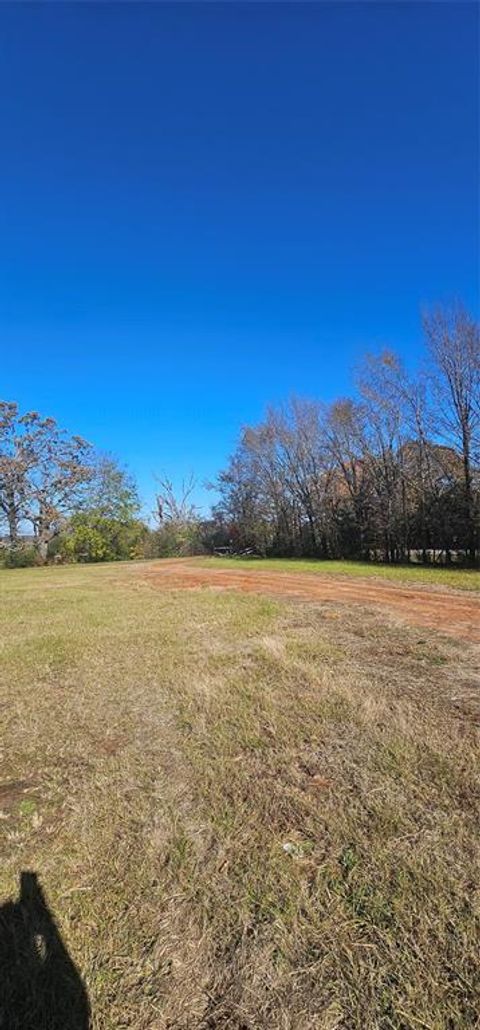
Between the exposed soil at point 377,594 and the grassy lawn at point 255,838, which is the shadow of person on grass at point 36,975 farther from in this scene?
the exposed soil at point 377,594

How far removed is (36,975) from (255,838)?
2.84 feet

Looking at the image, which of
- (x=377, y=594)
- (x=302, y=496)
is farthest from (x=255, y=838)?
(x=302, y=496)

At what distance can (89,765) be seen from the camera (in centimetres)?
260

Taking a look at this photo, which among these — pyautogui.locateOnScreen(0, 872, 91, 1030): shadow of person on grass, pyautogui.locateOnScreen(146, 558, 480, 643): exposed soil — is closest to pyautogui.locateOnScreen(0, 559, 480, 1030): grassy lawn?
pyautogui.locateOnScreen(0, 872, 91, 1030): shadow of person on grass

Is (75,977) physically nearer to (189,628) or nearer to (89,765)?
(89,765)

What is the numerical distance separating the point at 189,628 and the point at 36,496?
2253 centimetres

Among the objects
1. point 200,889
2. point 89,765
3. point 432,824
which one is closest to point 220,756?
point 89,765

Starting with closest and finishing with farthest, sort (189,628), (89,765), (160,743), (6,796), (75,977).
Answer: (75,977), (6,796), (89,765), (160,743), (189,628)

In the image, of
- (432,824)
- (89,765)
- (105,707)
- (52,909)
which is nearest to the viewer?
(52,909)

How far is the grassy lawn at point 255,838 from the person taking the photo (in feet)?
4.23

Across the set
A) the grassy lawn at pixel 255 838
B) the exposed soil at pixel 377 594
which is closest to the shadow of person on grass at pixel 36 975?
the grassy lawn at pixel 255 838

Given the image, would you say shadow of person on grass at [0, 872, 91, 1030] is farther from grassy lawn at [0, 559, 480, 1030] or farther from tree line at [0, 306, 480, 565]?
tree line at [0, 306, 480, 565]

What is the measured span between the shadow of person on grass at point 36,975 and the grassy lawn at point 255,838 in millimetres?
15

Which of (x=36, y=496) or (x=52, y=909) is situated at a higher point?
(x=36, y=496)
